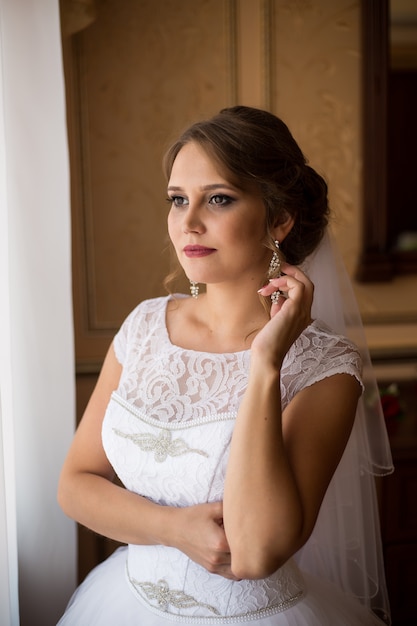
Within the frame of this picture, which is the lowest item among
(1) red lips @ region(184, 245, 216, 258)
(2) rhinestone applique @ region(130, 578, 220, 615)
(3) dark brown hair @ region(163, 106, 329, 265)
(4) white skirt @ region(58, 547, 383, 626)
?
(4) white skirt @ region(58, 547, 383, 626)

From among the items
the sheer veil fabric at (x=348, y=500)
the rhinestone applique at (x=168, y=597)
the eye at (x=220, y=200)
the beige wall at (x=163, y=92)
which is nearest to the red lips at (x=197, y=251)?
the eye at (x=220, y=200)

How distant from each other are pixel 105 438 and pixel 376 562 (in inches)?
35.9

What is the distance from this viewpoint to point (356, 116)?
3.22 metres

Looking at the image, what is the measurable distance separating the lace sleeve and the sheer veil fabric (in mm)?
256

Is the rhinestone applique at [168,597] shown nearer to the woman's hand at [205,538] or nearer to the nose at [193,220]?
the woman's hand at [205,538]

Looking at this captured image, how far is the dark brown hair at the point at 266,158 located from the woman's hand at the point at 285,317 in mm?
120

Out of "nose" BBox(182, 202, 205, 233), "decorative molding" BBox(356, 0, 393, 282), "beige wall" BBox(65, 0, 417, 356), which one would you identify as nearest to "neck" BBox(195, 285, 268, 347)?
"nose" BBox(182, 202, 205, 233)

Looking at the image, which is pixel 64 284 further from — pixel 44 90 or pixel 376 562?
pixel 376 562

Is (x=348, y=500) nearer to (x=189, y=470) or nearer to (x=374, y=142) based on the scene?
(x=189, y=470)

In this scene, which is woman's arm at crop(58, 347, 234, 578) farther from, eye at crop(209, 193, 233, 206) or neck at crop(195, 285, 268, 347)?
eye at crop(209, 193, 233, 206)

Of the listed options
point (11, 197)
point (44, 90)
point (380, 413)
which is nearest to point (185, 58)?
point (44, 90)

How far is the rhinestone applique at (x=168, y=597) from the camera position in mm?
1655

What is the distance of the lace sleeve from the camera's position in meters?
1.66

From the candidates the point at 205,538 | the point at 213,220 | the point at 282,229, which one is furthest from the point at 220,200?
the point at 205,538
